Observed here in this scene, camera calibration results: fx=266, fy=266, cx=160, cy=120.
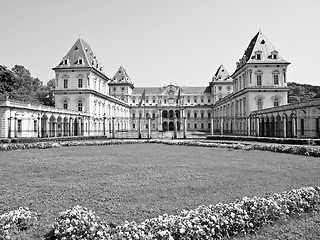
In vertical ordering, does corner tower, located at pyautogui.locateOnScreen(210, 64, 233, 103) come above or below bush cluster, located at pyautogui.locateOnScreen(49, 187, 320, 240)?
above

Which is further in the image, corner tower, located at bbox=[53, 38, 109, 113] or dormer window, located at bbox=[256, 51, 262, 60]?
corner tower, located at bbox=[53, 38, 109, 113]

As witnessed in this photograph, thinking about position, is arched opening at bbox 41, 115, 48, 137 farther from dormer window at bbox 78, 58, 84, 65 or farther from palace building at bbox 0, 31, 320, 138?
dormer window at bbox 78, 58, 84, 65

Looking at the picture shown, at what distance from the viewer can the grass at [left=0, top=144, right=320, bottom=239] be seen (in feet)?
20.7

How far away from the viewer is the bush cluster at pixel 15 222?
4.72m

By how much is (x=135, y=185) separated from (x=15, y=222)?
12.3 feet

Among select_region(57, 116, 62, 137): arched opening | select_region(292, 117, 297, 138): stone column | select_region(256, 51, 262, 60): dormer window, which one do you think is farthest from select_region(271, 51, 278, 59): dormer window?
select_region(57, 116, 62, 137): arched opening

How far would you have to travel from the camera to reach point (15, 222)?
5129mm

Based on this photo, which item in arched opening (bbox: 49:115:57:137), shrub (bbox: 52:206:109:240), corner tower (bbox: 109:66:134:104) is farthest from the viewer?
corner tower (bbox: 109:66:134:104)

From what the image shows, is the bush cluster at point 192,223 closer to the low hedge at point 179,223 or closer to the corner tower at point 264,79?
the low hedge at point 179,223

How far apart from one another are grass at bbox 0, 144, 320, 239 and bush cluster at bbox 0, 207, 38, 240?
0.25m

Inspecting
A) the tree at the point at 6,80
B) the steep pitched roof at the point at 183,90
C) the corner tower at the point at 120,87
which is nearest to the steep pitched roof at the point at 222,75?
the steep pitched roof at the point at 183,90

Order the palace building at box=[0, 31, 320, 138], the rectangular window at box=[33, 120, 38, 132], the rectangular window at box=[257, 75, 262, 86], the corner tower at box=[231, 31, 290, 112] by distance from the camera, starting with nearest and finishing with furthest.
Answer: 1. the palace building at box=[0, 31, 320, 138]
2. the rectangular window at box=[33, 120, 38, 132]
3. the corner tower at box=[231, 31, 290, 112]
4. the rectangular window at box=[257, 75, 262, 86]

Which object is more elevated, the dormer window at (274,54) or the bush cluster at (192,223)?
the dormer window at (274,54)

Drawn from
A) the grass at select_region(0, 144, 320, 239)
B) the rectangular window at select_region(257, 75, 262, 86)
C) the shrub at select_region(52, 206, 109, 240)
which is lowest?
the grass at select_region(0, 144, 320, 239)
